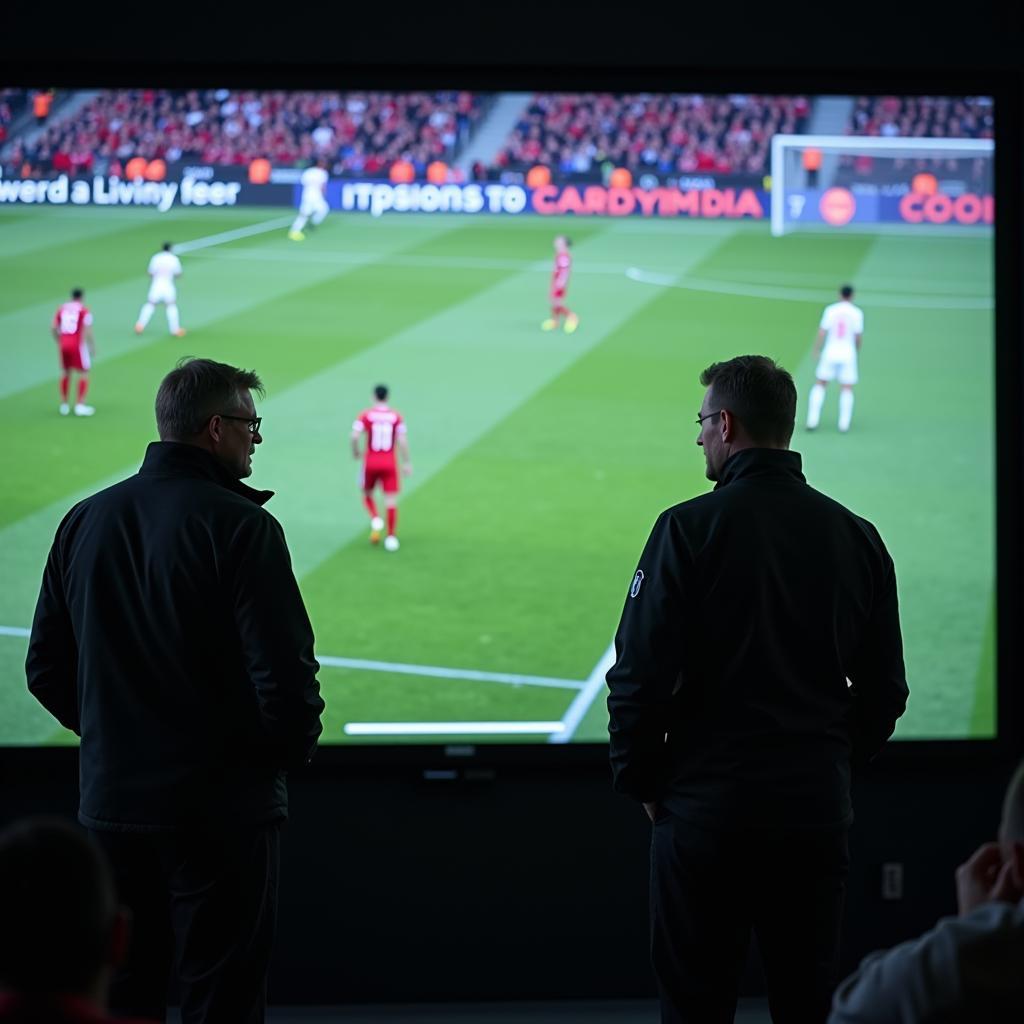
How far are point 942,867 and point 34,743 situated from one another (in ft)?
9.03

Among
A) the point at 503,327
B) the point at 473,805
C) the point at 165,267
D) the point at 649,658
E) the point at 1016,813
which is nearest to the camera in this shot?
the point at 1016,813

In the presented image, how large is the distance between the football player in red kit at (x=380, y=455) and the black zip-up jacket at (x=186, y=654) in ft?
7.32

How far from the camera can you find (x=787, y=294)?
5.14 meters

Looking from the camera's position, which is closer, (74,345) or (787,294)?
(74,345)

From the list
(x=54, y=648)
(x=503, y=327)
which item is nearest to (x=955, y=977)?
(x=54, y=648)

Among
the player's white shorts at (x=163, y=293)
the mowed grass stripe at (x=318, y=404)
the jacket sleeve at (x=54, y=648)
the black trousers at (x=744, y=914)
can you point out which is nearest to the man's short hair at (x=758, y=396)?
the black trousers at (x=744, y=914)

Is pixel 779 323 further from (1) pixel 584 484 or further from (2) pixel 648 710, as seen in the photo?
(2) pixel 648 710

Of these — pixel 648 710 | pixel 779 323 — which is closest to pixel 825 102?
pixel 779 323

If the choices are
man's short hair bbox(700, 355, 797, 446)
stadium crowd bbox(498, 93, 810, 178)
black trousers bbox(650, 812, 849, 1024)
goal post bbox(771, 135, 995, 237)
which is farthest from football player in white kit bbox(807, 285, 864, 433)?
black trousers bbox(650, 812, 849, 1024)

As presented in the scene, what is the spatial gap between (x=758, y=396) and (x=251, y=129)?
2425 millimetres

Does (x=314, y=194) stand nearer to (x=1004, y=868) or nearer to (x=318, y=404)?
(x=318, y=404)

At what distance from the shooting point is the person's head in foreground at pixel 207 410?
262cm

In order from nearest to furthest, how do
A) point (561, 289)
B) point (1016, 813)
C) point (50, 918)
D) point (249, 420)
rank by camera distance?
point (50, 918), point (1016, 813), point (249, 420), point (561, 289)

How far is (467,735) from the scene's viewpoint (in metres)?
4.27
